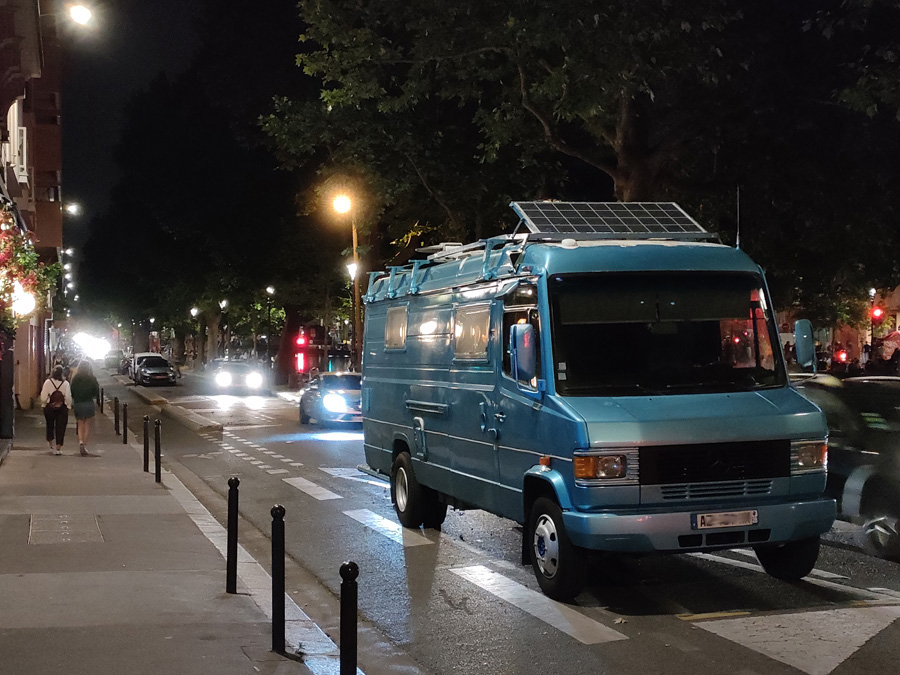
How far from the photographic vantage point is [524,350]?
9008 millimetres

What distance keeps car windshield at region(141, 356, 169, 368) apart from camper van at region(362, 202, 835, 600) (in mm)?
50508

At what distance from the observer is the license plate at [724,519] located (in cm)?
845

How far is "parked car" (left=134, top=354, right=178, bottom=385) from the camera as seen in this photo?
5878 centimetres

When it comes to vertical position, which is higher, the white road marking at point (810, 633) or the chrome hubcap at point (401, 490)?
the chrome hubcap at point (401, 490)

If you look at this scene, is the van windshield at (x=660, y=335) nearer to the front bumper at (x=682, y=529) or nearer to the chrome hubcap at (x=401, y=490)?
the front bumper at (x=682, y=529)

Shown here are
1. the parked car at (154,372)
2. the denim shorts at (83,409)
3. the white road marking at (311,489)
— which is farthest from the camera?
the parked car at (154,372)

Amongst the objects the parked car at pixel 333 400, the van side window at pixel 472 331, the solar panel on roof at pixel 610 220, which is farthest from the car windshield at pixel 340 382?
the solar panel on roof at pixel 610 220

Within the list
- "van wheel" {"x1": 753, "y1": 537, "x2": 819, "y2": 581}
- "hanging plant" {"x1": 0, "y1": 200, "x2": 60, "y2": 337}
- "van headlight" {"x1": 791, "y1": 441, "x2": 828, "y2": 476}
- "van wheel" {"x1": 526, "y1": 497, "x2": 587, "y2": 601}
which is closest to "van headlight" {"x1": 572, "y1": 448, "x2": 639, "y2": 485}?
"van wheel" {"x1": 526, "y1": 497, "x2": 587, "y2": 601}

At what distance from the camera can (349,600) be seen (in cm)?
581

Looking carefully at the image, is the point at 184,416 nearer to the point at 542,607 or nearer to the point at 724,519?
the point at 542,607

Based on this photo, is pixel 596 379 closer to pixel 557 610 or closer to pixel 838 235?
pixel 557 610

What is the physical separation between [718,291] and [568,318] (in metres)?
1.29

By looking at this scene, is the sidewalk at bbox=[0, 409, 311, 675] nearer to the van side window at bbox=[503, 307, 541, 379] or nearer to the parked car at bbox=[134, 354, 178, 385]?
the van side window at bbox=[503, 307, 541, 379]

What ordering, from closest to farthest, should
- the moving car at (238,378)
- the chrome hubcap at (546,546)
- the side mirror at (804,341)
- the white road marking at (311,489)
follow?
the chrome hubcap at (546,546) < the side mirror at (804,341) < the white road marking at (311,489) < the moving car at (238,378)
